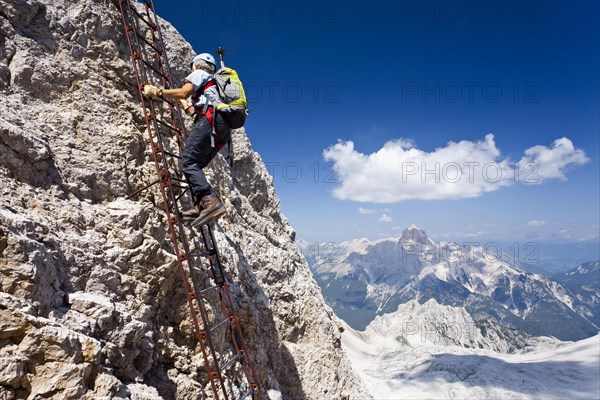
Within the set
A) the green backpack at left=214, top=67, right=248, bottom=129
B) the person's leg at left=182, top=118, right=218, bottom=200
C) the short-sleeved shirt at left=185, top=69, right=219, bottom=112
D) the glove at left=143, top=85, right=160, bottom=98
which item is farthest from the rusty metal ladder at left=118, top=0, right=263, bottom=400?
the green backpack at left=214, top=67, right=248, bottom=129

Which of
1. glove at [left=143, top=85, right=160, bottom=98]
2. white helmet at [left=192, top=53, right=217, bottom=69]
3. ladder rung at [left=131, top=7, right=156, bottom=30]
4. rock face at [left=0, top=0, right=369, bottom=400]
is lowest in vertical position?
rock face at [left=0, top=0, right=369, bottom=400]

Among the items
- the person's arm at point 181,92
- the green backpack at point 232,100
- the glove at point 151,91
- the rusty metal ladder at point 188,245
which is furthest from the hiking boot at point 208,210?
the glove at point 151,91

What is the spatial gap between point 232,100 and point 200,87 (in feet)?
2.63

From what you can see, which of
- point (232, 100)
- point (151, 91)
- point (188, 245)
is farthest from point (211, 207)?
point (151, 91)

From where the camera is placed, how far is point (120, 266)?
289 inches

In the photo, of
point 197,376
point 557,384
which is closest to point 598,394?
point 557,384

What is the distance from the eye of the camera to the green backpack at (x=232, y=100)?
7575 mm

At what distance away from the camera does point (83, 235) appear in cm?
698

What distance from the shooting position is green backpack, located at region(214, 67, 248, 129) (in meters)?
7.58

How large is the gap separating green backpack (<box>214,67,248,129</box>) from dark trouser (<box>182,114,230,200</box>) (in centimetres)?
20

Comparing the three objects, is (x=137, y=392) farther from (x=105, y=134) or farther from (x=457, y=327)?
(x=457, y=327)

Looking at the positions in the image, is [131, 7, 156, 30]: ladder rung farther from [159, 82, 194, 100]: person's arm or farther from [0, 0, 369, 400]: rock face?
[159, 82, 194, 100]: person's arm

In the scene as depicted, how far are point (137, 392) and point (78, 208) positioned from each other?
4.12 m

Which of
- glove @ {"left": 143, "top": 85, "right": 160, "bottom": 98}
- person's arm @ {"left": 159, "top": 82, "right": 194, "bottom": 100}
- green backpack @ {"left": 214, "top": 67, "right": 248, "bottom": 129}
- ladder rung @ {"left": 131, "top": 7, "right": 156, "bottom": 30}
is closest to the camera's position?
person's arm @ {"left": 159, "top": 82, "right": 194, "bottom": 100}
